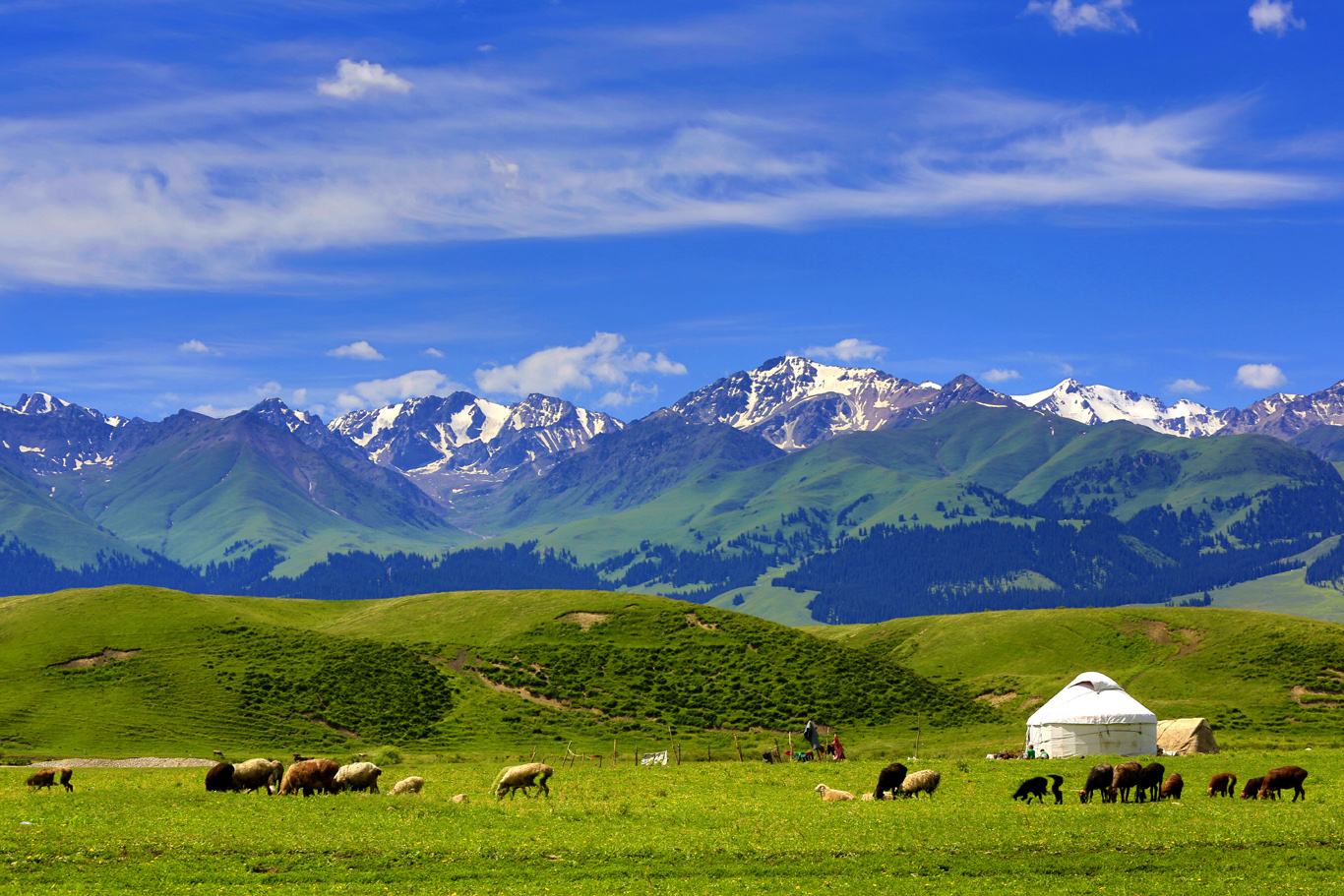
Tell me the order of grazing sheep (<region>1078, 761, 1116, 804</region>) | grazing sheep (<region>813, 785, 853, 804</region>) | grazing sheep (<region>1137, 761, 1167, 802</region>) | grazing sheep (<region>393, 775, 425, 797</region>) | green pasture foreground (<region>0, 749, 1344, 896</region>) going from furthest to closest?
1. grazing sheep (<region>393, 775, 425, 797</region>)
2. grazing sheep (<region>813, 785, 853, 804</region>)
3. grazing sheep (<region>1078, 761, 1116, 804</region>)
4. grazing sheep (<region>1137, 761, 1167, 802</region>)
5. green pasture foreground (<region>0, 749, 1344, 896</region>)

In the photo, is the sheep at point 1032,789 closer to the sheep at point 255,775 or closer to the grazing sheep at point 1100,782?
the grazing sheep at point 1100,782

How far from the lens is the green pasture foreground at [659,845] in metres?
36.1

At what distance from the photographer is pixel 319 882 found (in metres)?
36.5

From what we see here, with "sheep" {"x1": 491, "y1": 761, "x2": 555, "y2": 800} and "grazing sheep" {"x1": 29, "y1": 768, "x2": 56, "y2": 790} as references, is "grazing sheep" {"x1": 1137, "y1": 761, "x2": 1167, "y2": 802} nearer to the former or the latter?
"sheep" {"x1": 491, "y1": 761, "x2": 555, "y2": 800}

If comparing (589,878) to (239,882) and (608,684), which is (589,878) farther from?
(608,684)

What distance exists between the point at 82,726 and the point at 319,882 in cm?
7946

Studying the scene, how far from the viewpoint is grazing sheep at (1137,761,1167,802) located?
50562 mm

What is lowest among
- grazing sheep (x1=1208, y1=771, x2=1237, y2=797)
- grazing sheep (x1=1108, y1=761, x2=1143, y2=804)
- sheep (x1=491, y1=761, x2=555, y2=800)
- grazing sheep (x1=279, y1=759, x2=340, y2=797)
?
grazing sheep (x1=1208, y1=771, x2=1237, y2=797)

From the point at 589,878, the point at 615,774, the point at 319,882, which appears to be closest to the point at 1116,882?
the point at 589,878

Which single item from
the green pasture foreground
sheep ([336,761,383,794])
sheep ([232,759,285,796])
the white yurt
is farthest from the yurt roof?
sheep ([232,759,285,796])

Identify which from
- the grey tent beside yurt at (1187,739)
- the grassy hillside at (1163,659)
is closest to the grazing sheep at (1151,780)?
the grey tent beside yurt at (1187,739)

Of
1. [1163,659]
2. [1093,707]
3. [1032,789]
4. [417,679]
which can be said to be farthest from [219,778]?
[1163,659]

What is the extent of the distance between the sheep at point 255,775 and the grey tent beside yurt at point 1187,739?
5508 centimetres

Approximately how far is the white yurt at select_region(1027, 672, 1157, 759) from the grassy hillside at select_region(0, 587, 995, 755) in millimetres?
33838
